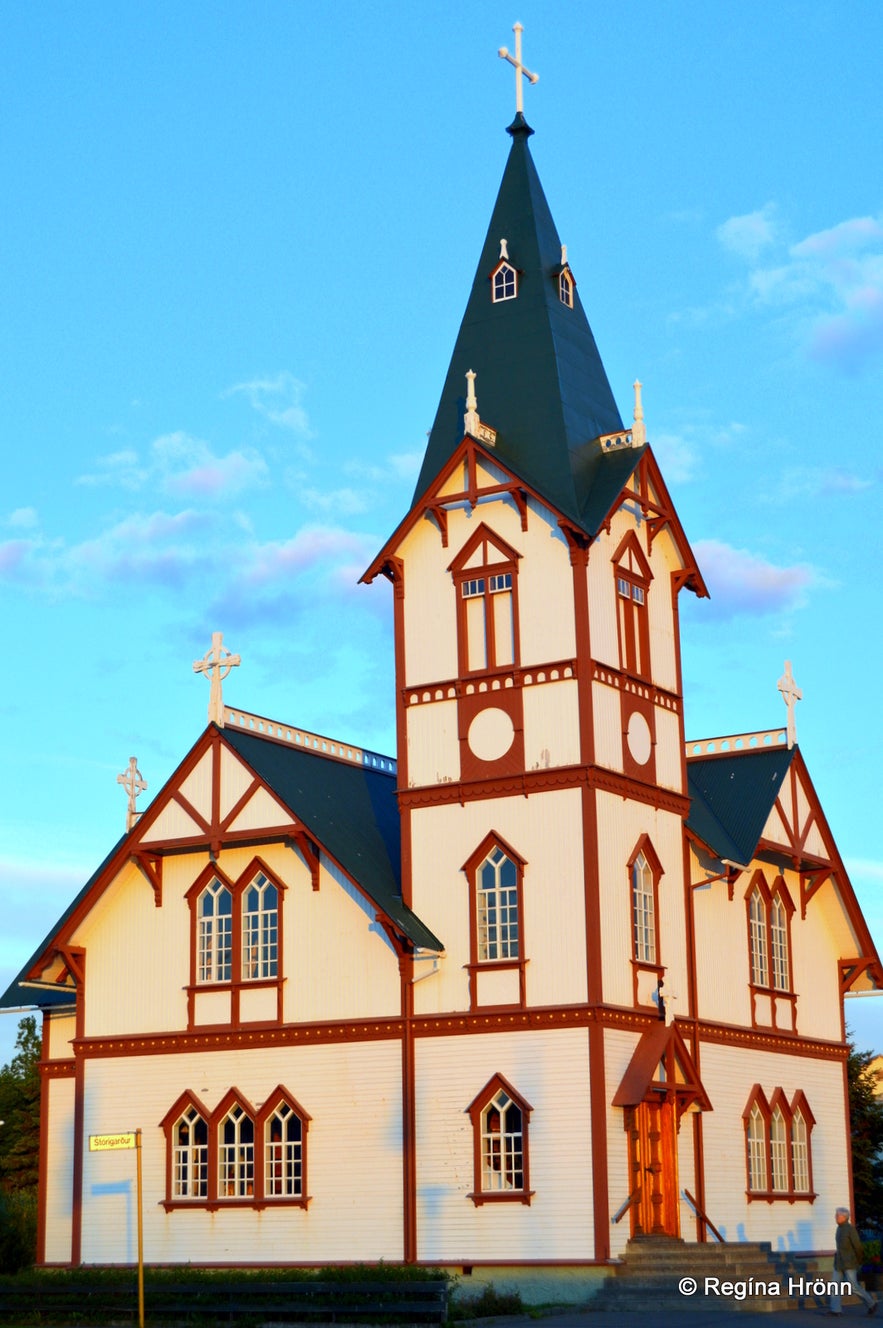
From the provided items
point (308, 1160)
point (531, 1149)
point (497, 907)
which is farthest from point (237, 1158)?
point (497, 907)

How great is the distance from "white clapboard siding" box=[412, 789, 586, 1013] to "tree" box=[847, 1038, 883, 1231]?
20.8 metres

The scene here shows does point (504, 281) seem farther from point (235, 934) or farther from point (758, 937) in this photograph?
point (758, 937)

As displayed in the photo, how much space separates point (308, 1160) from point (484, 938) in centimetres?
524

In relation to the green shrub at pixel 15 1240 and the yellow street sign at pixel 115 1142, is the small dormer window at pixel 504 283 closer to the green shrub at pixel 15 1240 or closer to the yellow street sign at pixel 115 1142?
the yellow street sign at pixel 115 1142

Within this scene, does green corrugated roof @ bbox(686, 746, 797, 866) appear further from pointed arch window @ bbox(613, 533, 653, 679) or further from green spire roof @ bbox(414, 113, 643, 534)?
green spire roof @ bbox(414, 113, 643, 534)

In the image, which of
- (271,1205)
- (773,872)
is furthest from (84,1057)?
(773,872)

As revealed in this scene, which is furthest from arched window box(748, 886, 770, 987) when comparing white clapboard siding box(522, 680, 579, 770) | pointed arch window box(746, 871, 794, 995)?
white clapboard siding box(522, 680, 579, 770)

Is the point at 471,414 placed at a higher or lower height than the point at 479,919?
higher

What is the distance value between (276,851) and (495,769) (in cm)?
480

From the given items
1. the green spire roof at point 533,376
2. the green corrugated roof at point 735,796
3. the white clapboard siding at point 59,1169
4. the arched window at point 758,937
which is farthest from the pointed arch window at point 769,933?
the white clapboard siding at point 59,1169

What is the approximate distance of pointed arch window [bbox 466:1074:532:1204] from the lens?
31938 mm

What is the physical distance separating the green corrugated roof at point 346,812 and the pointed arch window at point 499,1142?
2.81 metres

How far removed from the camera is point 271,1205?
1361 inches

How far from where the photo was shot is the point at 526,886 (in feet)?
108
